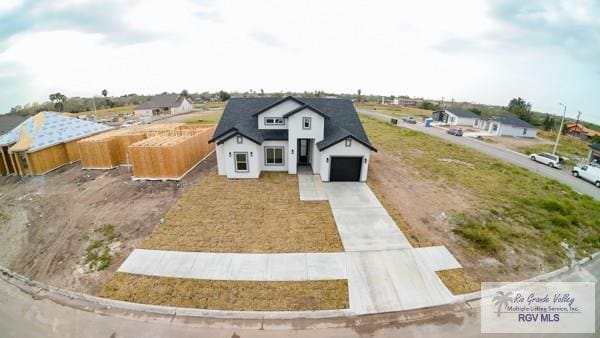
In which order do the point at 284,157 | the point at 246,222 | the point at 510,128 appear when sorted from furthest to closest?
the point at 510,128, the point at 284,157, the point at 246,222

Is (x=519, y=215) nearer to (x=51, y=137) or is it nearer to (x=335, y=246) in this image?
(x=335, y=246)

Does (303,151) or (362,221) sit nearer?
(362,221)

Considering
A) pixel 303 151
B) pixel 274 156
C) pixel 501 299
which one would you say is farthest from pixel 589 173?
pixel 274 156

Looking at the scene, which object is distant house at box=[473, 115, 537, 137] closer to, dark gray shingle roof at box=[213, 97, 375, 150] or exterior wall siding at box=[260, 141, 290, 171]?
dark gray shingle roof at box=[213, 97, 375, 150]

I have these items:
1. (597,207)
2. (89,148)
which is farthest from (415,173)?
(89,148)

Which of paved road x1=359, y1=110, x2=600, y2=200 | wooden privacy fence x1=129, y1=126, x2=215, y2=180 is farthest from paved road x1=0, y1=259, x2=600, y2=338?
paved road x1=359, y1=110, x2=600, y2=200

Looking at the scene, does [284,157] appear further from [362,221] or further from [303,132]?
[362,221]

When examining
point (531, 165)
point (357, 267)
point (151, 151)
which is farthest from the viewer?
point (531, 165)
